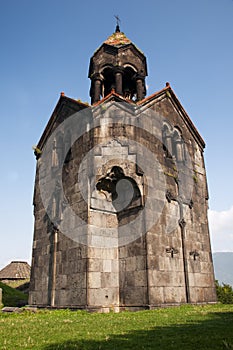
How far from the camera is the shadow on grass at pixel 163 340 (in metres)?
4.51

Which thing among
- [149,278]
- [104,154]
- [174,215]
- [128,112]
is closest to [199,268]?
[174,215]

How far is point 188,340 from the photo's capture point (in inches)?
194

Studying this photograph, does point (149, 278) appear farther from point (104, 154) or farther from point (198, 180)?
point (198, 180)

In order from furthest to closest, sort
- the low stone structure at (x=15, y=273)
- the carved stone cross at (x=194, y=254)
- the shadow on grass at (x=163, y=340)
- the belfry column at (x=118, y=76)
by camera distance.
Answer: the low stone structure at (x=15, y=273) < the belfry column at (x=118, y=76) < the carved stone cross at (x=194, y=254) < the shadow on grass at (x=163, y=340)

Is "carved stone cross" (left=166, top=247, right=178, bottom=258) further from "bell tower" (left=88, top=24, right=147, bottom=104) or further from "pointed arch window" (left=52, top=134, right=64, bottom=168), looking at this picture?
"bell tower" (left=88, top=24, right=147, bottom=104)

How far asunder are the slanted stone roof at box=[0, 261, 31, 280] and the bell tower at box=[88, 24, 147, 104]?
18.5 m

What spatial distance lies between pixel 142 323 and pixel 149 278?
11.0 ft

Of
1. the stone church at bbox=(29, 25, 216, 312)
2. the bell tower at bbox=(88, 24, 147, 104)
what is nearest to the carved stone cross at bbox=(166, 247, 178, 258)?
the stone church at bbox=(29, 25, 216, 312)

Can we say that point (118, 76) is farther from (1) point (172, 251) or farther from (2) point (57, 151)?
(1) point (172, 251)

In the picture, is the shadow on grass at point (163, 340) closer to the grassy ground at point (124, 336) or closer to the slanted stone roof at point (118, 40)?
→ the grassy ground at point (124, 336)

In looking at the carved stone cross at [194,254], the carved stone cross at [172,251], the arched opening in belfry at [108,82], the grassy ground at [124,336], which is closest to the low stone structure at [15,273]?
the arched opening in belfry at [108,82]

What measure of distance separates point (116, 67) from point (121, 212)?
8630 mm

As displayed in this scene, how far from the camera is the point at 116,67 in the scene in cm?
1653

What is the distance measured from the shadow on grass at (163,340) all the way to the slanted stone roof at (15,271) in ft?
79.5
